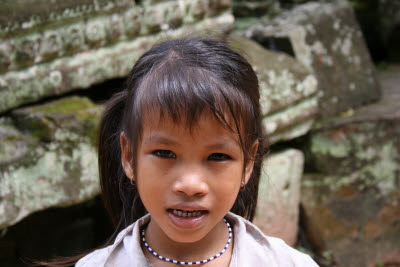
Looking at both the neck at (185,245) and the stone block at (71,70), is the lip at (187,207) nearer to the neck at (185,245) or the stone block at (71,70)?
the neck at (185,245)

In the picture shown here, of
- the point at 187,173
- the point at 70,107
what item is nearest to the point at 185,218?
the point at 187,173

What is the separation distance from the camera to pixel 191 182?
3.89 feet

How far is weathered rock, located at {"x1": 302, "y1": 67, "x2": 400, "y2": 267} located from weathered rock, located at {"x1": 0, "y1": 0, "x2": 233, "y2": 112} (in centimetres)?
100

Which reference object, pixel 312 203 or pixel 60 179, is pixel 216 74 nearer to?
pixel 60 179

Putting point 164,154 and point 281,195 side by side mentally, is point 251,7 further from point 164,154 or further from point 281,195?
point 164,154

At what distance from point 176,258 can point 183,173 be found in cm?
29

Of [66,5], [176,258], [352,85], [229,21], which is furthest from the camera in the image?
[352,85]

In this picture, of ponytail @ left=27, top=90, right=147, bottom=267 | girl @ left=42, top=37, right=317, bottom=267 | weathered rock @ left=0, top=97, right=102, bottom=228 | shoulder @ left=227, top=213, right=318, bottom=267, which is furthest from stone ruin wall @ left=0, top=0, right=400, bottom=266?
shoulder @ left=227, top=213, right=318, bottom=267

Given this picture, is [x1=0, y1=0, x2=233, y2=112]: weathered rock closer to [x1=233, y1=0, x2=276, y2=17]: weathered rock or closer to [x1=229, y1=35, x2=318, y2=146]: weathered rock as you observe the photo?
[x1=229, y1=35, x2=318, y2=146]: weathered rock

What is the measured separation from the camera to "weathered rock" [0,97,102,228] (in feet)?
6.03

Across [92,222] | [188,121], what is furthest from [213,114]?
[92,222]

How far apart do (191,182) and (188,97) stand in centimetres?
19

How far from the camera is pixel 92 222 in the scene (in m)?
2.81

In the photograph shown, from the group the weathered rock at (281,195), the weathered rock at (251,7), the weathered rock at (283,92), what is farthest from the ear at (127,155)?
the weathered rock at (251,7)
